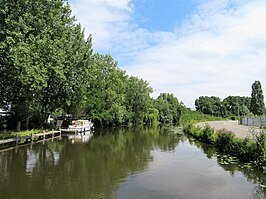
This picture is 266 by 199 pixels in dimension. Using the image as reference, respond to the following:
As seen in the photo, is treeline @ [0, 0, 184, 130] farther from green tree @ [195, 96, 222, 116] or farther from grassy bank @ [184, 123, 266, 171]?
green tree @ [195, 96, 222, 116]

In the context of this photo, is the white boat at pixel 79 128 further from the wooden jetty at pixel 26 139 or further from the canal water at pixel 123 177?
the canal water at pixel 123 177

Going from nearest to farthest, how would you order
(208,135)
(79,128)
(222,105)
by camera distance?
(208,135) → (79,128) → (222,105)

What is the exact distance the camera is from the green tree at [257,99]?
7725cm

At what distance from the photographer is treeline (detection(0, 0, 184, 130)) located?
2252 centimetres

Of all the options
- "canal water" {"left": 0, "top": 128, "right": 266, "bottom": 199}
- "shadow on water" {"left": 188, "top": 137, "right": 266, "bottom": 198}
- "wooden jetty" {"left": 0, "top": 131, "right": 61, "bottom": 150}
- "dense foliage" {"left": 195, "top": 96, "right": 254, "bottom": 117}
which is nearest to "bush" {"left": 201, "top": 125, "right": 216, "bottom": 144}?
"shadow on water" {"left": 188, "top": 137, "right": 266, "bottom": 198}

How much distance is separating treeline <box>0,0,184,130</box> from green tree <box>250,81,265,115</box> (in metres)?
46.4

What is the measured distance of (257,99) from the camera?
78688mm

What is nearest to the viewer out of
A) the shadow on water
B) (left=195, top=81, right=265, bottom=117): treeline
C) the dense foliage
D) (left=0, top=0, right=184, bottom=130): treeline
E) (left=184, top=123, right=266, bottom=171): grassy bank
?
the shadow on water

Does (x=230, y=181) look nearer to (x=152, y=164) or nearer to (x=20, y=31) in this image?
(x=152, y=164)

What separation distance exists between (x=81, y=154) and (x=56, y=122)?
A: 23638mm

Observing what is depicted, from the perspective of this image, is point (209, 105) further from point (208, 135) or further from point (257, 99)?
point (208, 135)

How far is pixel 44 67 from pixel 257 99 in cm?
6948

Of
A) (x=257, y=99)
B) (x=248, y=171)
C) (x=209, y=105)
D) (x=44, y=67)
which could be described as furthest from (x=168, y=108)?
(x=248, y=171)

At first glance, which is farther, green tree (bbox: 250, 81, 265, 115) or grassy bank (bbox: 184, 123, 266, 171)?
green tree (bbox: 250, 81, 265, 115)
